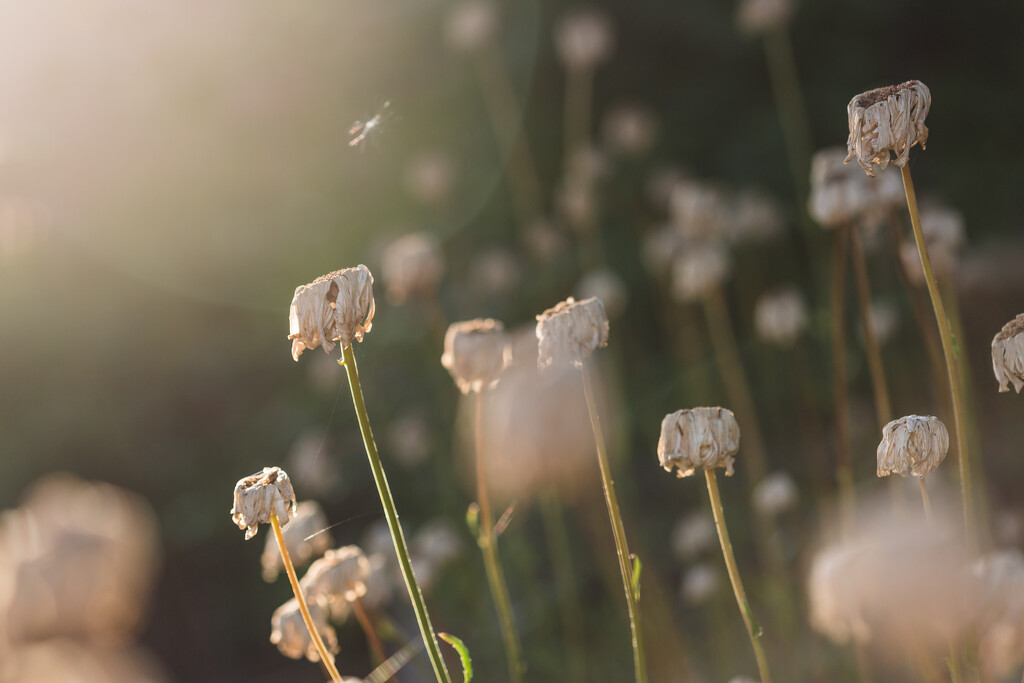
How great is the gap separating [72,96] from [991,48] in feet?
16.8

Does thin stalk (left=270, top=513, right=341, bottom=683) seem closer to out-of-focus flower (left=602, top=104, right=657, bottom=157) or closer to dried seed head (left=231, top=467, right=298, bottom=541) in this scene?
dried seed head (left=231, top=467, right=298, bottom=541)

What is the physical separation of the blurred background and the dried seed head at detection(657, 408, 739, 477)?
2.45 meters

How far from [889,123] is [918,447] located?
341 mm

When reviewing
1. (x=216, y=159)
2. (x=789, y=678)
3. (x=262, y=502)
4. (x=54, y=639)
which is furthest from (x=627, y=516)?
(x=216, y=159)

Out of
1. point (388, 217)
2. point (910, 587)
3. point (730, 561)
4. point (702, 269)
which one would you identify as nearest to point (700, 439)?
point (730, 561)

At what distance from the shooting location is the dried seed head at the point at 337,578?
1.12m

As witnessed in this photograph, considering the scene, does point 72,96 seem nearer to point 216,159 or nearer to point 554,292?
point 216,159

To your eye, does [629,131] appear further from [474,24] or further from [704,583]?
[704,583]

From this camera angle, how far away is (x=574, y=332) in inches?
37.5

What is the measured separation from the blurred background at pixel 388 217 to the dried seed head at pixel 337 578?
2.21m

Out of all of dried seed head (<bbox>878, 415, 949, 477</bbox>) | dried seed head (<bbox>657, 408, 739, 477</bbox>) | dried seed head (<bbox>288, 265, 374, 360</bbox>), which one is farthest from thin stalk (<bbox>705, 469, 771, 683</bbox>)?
dried seed head (<bbox>288, 265, 374, 360</bbox>)

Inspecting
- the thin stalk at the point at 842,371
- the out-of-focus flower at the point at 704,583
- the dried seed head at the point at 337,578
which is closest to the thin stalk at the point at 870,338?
the thin stalk at the point at 842,371

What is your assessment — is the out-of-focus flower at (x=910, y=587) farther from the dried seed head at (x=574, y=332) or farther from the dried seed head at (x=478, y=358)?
the dried seed head at (x=478, y=358)

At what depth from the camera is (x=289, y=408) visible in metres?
4.44
